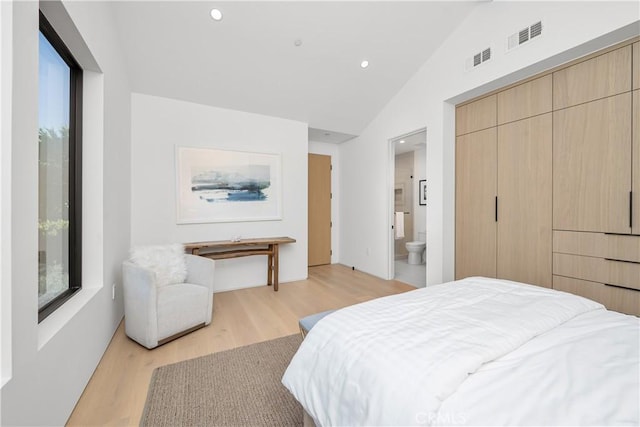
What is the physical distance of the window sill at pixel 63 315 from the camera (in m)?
1.23

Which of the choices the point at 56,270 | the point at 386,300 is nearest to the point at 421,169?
the point at 386,300

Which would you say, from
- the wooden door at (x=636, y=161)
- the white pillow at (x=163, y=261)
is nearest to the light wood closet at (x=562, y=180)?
the wooden door at (x=636, y=161)

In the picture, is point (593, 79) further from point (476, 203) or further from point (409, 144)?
point (409, 144)

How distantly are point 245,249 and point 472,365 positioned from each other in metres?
3.11

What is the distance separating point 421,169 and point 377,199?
6.46 feet

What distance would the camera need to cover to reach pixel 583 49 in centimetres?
209

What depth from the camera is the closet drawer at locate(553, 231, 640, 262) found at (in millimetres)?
1941

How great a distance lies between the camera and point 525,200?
101 inches

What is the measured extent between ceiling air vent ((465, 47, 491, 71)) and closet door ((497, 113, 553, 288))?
0.72 metres

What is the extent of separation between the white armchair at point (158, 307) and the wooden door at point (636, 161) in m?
3.57

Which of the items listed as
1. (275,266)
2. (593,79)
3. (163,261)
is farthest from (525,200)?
(163,261)

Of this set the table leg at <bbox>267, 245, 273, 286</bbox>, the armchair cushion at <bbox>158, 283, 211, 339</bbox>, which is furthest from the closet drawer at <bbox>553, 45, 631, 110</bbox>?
the armchair cushion at <bbox>158, 283, 211, 339</bbox>

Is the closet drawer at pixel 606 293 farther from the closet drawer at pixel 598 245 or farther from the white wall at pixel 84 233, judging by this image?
the white wall at pixel 84 233

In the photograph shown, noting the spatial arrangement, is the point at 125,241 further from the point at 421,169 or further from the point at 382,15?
the point at 421,169
